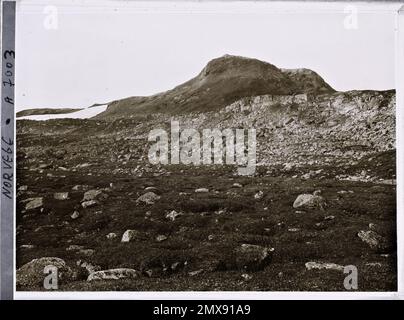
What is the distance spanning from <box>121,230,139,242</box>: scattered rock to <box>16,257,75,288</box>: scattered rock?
3.78 feet

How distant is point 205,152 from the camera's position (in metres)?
9.34

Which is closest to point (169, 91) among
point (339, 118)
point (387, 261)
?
point (339, 118)

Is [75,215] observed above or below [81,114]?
below

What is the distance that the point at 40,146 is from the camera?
374 inches

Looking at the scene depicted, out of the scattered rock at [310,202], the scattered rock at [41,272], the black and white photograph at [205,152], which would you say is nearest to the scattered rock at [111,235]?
the black and white photograph at [205,152]

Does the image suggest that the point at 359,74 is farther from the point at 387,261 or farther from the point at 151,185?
the point at 151,185

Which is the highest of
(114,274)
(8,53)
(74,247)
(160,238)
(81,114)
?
(8,53)

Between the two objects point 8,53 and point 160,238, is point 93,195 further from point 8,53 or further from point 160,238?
point 8,53

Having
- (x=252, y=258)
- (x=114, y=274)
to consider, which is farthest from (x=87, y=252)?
(x=252, y=258)

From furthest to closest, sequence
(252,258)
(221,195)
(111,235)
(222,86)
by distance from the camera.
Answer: (222,86) → (221,195) → (111,235) → (252,258)

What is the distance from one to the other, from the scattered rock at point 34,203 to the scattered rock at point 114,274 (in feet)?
5.43

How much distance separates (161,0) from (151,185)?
3473 millimetres

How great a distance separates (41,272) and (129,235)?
176cm
